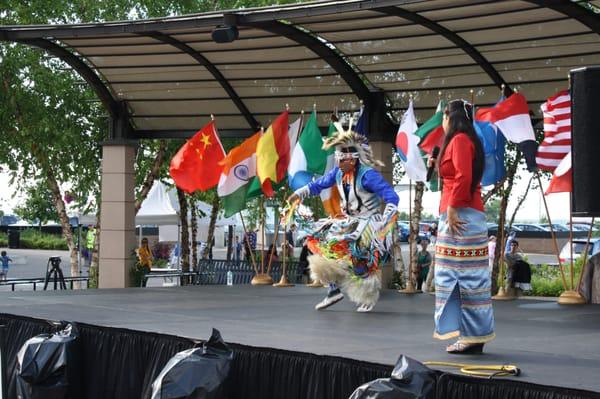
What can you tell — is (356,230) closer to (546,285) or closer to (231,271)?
(231,271)

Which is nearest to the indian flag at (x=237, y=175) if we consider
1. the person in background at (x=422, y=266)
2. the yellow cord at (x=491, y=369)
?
the person in background at (x=422, y=266)

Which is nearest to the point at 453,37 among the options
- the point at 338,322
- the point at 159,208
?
the point at 338,322

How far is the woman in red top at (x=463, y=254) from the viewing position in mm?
7102

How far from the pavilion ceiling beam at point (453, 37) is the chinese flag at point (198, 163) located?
3712 mm

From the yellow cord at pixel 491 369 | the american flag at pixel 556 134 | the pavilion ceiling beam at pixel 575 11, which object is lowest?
the yellow cord at pixel 491 369

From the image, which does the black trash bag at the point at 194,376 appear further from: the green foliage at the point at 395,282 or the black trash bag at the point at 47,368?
the green foliage at the point at 395,282

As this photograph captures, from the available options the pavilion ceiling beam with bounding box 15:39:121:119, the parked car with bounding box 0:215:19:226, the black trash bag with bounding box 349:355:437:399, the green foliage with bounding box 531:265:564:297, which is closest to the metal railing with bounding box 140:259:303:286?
the pavilion ceiling beam with bounding box 15:39:121:119

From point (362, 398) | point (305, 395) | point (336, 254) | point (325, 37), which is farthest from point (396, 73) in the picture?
point (362, 398)

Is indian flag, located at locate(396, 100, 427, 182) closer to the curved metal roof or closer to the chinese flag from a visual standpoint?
the curved metal roof

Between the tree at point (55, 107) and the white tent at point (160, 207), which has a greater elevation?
the tree at point (55, 107)

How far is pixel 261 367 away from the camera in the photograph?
7008mm

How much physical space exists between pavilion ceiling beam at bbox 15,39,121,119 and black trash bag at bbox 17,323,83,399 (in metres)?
6.45

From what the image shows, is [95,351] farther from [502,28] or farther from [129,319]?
[502,28]

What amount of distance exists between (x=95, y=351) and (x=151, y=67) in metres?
7.71
